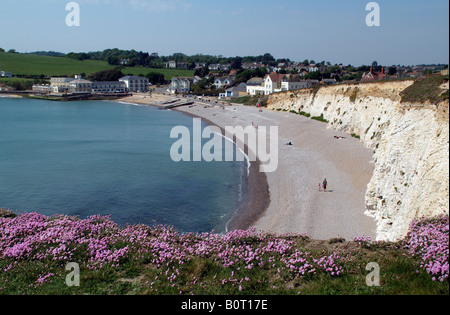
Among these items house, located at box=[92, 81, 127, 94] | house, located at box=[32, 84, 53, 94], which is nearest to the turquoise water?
house, located at box=[32, 84, 53, 94]

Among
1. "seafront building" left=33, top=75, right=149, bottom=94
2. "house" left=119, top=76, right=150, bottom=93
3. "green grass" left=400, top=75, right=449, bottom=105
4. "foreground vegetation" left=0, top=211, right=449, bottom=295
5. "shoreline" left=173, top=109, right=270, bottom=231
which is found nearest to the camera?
"foreground vegetation" left=0, top=211, right=449, bottom=295

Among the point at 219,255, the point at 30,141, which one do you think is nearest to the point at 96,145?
the point at 30,141

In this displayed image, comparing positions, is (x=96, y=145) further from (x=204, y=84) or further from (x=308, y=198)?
(x=204, y=84)

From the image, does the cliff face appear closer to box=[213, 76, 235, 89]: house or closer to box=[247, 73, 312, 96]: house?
box=[247, 73, 312, 96]: house

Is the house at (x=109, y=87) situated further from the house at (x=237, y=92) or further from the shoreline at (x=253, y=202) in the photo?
the shoreline at (x=253, y=202)

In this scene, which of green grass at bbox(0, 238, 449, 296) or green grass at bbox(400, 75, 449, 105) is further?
green grass at bbox(400, 75, 449, 105)

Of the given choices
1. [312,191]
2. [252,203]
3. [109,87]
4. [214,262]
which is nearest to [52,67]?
[109,87]
